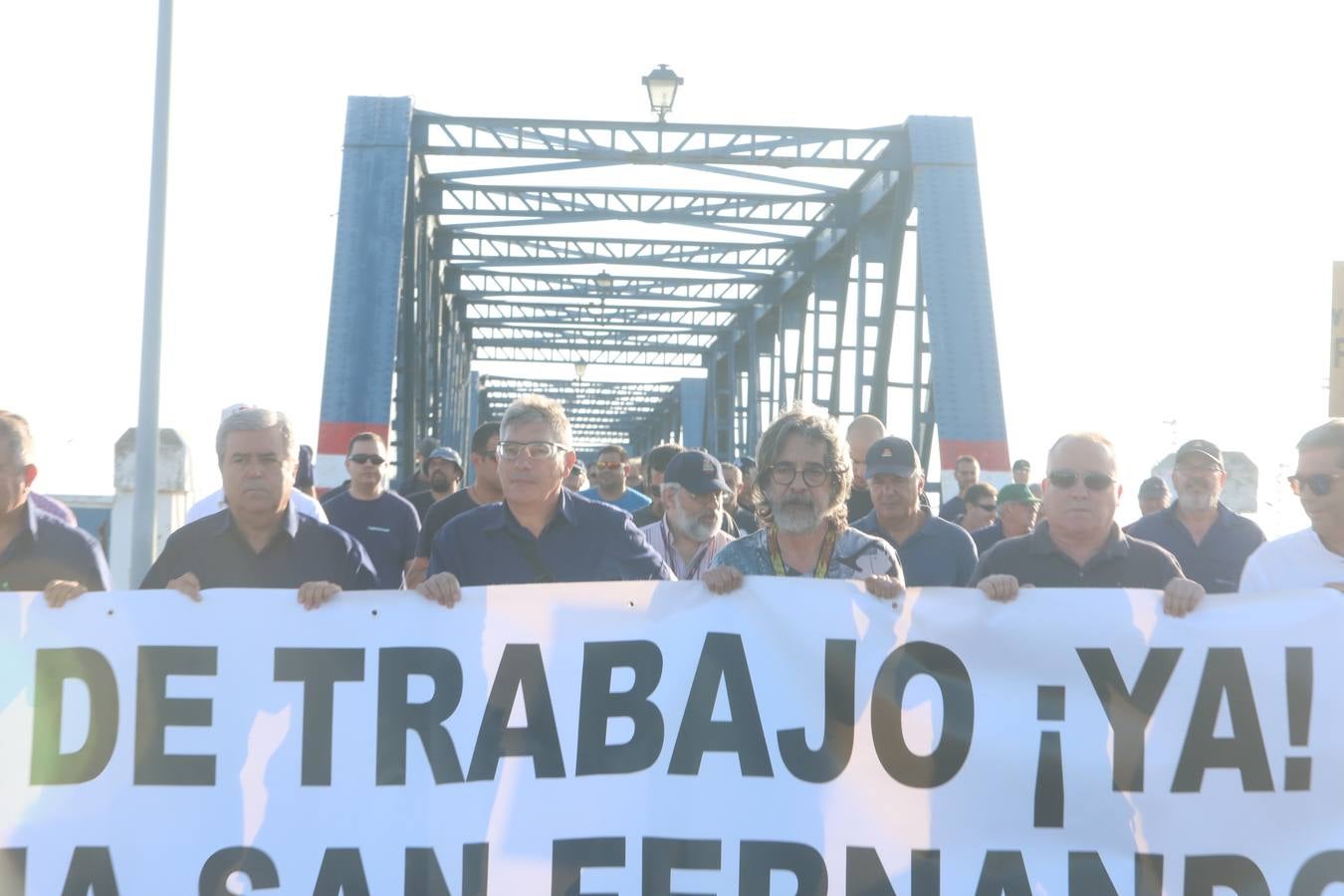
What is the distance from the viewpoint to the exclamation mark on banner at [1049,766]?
15.9 feet

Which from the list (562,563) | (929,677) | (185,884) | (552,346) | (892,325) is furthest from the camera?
(552,346)

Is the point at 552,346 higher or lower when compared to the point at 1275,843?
higher

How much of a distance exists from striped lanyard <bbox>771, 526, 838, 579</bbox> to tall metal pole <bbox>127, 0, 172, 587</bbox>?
4.44 meters

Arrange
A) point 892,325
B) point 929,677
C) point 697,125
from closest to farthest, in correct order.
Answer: point 929,677
point 697,125
point 892,325

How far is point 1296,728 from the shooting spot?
4.91 m

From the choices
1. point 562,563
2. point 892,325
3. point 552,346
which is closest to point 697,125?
point 892,325

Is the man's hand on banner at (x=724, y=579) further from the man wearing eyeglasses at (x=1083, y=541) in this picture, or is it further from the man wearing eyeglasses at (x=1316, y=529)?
the man wearing eyeglasses at (x=1316, y=529)

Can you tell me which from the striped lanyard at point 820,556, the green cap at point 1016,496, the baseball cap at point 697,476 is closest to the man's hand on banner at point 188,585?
the striped lanyard at point 820,556

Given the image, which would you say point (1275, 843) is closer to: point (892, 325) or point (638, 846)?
point (638, 846)

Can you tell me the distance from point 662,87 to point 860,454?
366 inches

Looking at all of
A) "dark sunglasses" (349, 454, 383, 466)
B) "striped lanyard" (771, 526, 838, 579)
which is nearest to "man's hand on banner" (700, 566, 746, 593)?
"striped lanyard" (771, 526, 838, 579)

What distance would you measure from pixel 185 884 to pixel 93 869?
0.27 m

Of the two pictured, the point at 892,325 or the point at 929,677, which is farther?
the point at 892,325

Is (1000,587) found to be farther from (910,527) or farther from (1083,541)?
(910,527)
